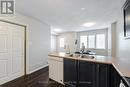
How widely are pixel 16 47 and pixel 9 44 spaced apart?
0.32 metres

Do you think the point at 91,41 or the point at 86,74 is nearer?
the point at 86,74

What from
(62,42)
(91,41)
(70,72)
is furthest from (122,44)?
(62,42)

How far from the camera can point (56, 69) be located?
303 cm

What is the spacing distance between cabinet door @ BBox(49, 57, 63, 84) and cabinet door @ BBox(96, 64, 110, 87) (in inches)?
47.0

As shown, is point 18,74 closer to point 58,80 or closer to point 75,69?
point 58,80

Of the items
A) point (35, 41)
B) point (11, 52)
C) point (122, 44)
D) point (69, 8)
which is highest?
point (69, 8)

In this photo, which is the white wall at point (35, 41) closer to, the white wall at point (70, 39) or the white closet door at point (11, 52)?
the white closet door at point (11, 52)

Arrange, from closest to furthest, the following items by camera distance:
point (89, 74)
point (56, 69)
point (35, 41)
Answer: point (89, 74) < point (56, 69) < point (35, 41)

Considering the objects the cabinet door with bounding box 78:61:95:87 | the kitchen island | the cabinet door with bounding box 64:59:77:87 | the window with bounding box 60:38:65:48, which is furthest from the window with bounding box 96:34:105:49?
the cabinet door with bounding box 78:61:95:87

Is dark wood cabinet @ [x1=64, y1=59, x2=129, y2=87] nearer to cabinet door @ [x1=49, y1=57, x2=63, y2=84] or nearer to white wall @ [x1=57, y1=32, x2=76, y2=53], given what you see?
cabinet door @ [x1=49, y1=57, x2=63, y2=84]

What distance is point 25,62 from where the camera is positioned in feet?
12.7

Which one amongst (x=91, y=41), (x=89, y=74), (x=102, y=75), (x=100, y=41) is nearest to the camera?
(x=102, y=75)

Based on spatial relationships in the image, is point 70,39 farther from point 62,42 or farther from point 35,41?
point 35,41

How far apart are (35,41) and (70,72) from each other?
267 cm
